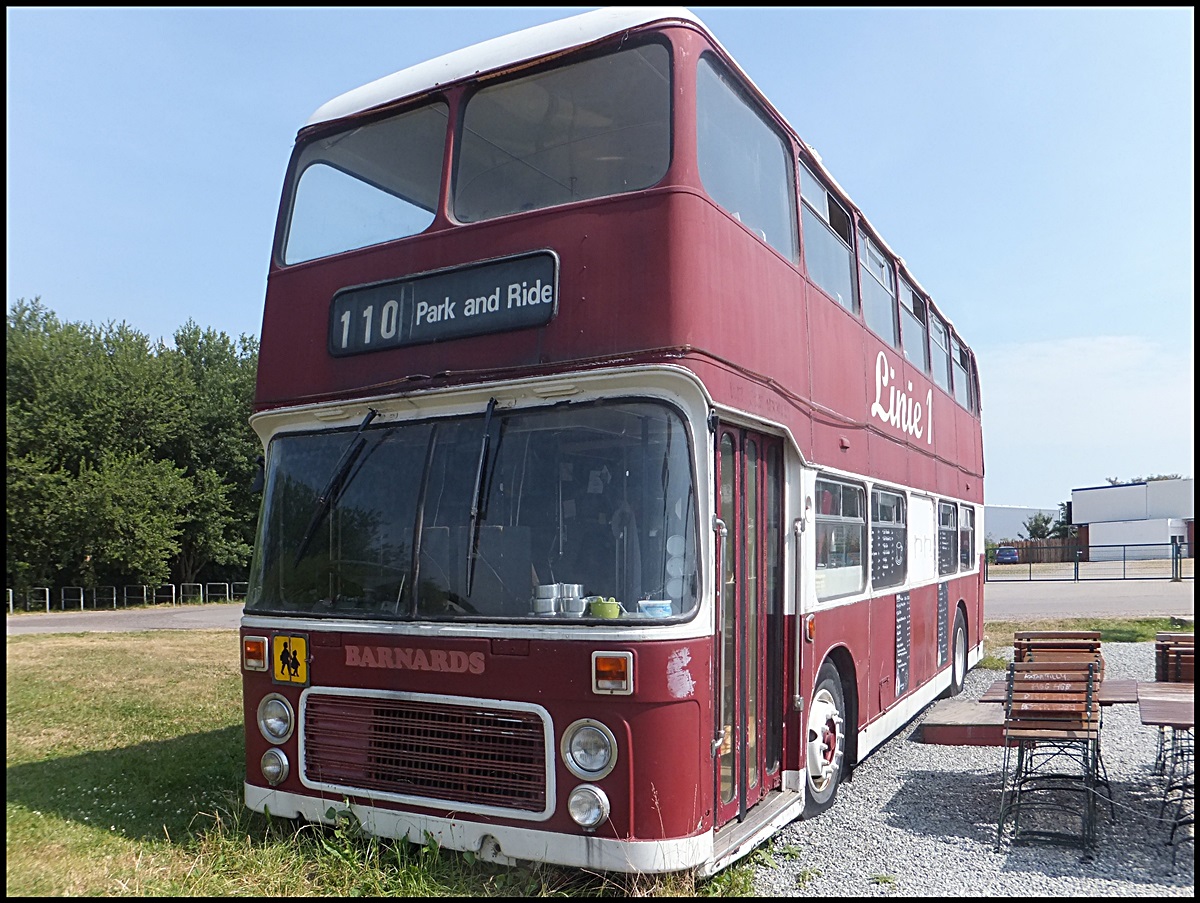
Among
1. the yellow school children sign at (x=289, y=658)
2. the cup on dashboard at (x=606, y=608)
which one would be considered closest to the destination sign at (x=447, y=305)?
the cup on dashboard at (x=606, y=608)

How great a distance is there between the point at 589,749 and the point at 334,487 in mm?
1986

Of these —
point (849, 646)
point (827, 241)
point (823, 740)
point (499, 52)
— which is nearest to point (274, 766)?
point (823, 740)

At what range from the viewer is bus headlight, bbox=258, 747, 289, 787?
210 inches

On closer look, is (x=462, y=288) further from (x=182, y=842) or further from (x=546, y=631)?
(x=182, y=842)

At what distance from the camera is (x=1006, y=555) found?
50.2 metres

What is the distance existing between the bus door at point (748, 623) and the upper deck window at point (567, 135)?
4.88ft

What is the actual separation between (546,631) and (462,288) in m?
1.92

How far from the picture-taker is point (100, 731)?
30.5ft

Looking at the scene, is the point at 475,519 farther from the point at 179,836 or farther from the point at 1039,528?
the point at 1039,528

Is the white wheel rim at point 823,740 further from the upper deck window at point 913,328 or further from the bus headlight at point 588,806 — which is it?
the upper deck window at point 913,328

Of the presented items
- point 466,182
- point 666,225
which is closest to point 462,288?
point 466,182

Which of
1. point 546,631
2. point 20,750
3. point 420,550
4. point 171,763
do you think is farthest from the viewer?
point 20,750

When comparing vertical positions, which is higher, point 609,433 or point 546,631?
point 609,433

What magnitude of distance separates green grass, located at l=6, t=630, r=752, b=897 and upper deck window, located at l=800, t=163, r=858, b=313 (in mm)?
3908
